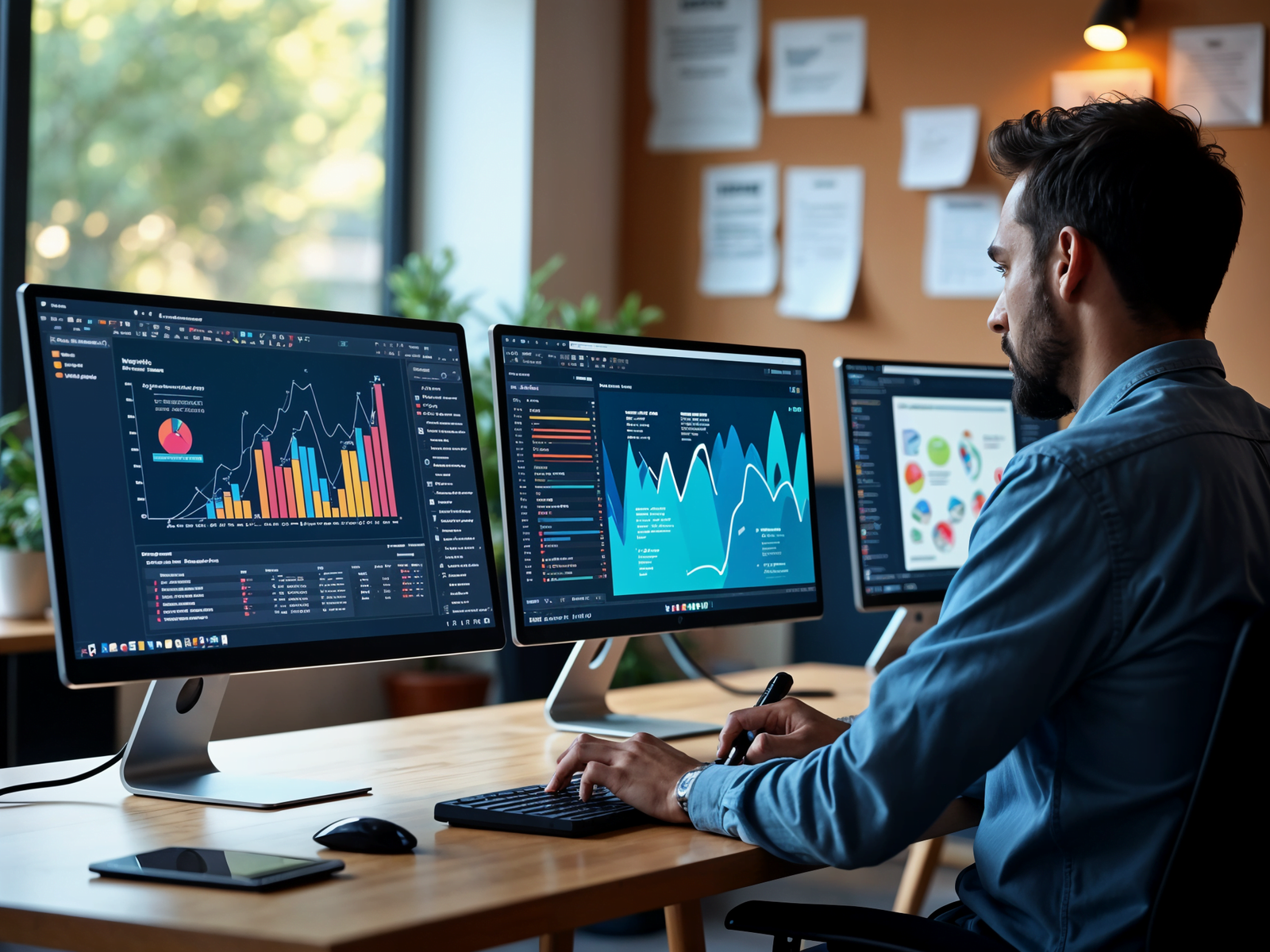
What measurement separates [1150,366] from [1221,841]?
0.43 metres

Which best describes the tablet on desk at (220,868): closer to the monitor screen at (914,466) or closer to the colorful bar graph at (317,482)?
the colorful bar graph at (317,482)

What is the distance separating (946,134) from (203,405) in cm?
253

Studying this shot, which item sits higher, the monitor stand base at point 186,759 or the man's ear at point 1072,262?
the man's ear at point 1072,262

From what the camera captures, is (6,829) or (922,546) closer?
(6,829)

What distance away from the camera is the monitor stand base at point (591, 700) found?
184 centimetres

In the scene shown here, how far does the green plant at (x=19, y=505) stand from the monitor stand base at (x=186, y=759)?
1.23m

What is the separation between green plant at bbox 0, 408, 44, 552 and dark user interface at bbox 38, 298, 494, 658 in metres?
1.28

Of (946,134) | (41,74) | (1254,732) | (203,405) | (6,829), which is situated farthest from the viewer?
(946,134)

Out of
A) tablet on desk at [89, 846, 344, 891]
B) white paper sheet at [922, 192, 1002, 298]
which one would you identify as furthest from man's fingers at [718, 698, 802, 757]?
white paper sheet at [922, 192, 1002, 298]

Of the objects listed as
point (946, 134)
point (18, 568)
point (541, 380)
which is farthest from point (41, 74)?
point (946, 134)

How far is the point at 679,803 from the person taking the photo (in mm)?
1297

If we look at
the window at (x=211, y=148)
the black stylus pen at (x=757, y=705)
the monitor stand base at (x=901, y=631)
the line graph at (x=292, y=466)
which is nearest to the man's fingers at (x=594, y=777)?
the black stylus pen at (x=757, y=705)

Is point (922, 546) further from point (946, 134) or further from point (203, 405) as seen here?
point (946, 134)

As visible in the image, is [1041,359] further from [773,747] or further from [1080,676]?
[773,747]
